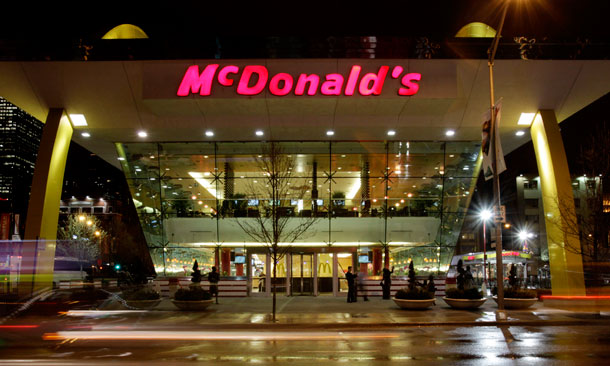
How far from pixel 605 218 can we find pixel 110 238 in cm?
7182

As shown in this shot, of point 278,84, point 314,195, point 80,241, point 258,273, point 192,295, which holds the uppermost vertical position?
point 278,84

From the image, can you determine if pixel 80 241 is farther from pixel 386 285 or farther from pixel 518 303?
pixel 518 303

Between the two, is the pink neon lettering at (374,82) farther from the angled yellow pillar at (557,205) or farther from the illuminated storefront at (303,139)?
the angled yellow pillar at (557,205)

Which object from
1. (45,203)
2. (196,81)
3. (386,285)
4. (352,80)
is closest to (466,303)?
(386,285)

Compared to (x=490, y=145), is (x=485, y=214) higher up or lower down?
higher up

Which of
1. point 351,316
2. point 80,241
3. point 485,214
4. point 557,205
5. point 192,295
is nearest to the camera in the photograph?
point 351,316

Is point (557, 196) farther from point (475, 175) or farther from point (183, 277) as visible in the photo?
point (183, 277)

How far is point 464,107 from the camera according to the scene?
25.4 m

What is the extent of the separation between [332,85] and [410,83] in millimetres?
3483

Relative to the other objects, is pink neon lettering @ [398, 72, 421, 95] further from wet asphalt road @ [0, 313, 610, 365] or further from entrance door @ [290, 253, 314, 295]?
wet asphalt road @ [0, 313, 610, 365]

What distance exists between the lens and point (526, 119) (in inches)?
1049

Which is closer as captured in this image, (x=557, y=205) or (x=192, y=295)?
(x=192, y=295)

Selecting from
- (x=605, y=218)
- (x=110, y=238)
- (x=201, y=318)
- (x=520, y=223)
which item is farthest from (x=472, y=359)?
(x=520, y=223)

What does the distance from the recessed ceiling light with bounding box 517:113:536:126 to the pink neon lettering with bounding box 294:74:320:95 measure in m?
10.9
